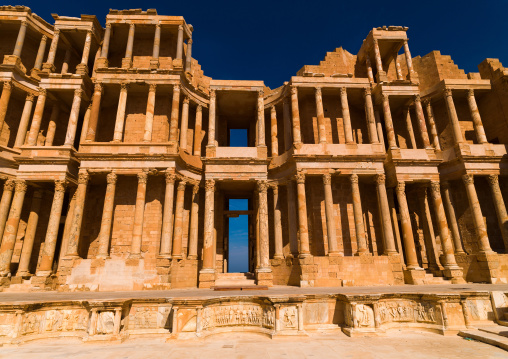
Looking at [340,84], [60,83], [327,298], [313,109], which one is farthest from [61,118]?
[327,298]

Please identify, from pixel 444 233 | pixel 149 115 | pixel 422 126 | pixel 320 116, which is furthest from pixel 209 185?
pixel 422 126

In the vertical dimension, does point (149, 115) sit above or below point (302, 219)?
above

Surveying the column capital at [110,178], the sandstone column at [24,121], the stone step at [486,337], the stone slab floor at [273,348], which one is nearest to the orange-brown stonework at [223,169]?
the column capital at [110,178]

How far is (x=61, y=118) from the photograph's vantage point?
2362cm

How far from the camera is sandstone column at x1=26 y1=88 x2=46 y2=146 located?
65.2 ft

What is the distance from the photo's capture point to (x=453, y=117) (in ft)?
69.5

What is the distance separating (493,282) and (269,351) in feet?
59.1

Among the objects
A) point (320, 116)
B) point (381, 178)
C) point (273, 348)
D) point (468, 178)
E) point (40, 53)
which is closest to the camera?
point (273, 348)

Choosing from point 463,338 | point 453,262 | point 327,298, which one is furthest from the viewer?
point 453,262

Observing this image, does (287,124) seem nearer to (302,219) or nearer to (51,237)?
(302,219)

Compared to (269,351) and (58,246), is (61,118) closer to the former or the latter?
(58,246)

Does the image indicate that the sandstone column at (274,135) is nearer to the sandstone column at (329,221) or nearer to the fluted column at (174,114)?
the sandstone column at (329,221)

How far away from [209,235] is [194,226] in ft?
10.4

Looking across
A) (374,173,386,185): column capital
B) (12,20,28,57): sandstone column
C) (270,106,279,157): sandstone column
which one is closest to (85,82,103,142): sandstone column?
(12,20,28,57): sandstone column
